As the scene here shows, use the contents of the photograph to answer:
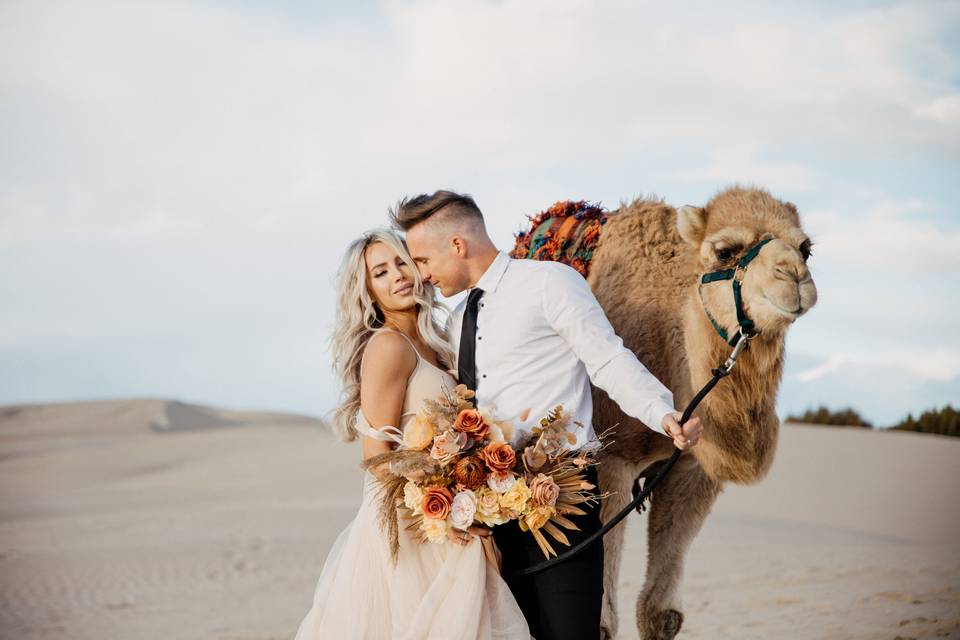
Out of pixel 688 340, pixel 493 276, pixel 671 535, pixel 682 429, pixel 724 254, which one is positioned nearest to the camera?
pixel 682 429

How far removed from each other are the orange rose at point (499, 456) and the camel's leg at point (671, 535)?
6.62 ft

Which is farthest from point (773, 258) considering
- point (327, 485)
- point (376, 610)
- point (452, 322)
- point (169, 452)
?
point (169, 452)

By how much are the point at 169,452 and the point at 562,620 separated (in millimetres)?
23348

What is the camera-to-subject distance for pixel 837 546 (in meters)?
13.4

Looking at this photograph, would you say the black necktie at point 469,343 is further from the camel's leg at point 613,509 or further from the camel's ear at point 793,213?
the camel's ear at point 793,213

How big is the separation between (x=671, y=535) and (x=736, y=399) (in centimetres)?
118

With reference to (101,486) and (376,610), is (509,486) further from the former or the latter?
(101,486)

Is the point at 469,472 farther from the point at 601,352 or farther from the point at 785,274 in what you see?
the point at 785,274

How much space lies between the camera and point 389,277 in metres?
3.76

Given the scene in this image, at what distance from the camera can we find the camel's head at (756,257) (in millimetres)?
3566

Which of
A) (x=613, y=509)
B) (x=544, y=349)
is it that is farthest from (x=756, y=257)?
(x=613, y=509)

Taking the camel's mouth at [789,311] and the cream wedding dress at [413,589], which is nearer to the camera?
the cream wedding dress at [413,589]

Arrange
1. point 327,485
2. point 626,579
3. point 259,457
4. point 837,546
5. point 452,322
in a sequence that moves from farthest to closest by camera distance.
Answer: point 259,457 → point 327,485 → point 837,546 → point 626,579 → point 452,322

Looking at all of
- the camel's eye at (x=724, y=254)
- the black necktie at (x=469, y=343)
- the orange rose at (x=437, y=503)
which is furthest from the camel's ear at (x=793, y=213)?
the orange rose at (x=437, y=503)
